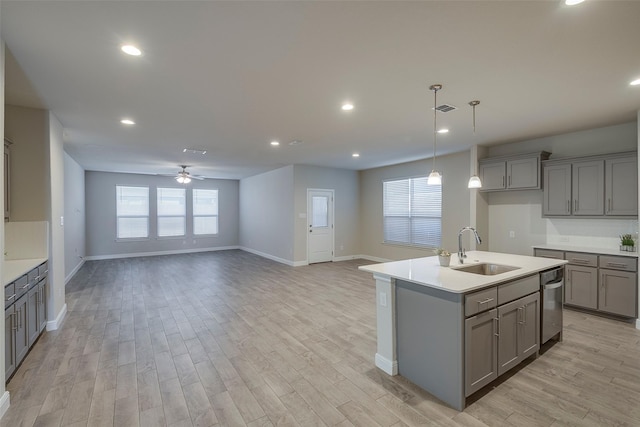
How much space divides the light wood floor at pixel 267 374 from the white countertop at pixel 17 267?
0.89 metres

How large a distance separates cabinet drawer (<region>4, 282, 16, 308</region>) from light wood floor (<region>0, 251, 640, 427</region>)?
71 cm

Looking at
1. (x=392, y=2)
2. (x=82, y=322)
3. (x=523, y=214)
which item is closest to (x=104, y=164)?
(x=82, y=322)

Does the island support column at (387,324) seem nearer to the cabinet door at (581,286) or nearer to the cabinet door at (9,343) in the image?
the cabinet door at (9,343)

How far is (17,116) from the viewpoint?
352 cm

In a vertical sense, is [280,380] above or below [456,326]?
below

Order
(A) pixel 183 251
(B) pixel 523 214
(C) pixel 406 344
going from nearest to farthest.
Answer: (C) pixel 406 344
(B) pixel 523 214
(A) pixel 183 251

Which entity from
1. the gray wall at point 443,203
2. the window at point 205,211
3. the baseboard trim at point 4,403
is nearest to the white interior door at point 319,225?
the gray wall at point 443,203

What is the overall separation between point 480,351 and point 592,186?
12.0ft

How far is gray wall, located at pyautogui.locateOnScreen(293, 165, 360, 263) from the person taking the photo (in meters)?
7.83

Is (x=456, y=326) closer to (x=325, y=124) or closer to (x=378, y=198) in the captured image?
(x=325, y=124)

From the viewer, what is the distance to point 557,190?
183 inches

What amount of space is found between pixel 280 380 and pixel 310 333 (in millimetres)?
1021

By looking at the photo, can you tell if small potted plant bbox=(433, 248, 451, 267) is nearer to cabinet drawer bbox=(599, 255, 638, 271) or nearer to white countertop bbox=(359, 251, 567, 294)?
white countertop bbox=(359, 251, 567, 294)

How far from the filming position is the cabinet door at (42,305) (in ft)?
11.2
